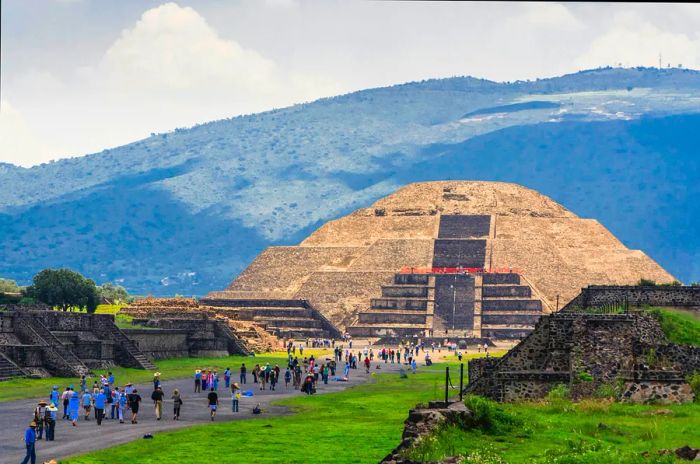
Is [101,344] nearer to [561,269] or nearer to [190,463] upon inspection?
[190,463]

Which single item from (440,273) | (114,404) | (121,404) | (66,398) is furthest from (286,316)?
(66,398)

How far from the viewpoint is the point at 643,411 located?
40844mm

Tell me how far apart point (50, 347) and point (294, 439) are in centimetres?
3649

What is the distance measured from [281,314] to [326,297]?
564 inches

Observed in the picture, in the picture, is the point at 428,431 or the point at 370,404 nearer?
the point at 428,431

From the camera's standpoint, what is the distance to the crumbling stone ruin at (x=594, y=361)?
43688 mm

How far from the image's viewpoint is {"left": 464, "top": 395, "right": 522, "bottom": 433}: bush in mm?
33969

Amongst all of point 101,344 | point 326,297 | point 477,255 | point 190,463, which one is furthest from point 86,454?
point 477,255

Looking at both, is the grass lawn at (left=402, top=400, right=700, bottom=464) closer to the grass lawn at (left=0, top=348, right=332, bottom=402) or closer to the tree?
the grass lawn at (left=0, top=348, right=332, bottom=402)

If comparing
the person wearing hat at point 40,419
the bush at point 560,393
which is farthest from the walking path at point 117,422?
the bush at point 560,393

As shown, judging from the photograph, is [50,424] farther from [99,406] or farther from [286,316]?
[286,316]

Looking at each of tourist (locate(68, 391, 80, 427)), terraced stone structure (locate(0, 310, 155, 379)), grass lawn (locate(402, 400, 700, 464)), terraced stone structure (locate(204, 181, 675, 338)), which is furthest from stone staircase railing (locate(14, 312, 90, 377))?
terraced stone structure (locate(204, 181, 675, 338))

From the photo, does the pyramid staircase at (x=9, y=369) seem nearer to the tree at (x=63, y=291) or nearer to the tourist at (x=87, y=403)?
the tourist at (x=87, y=403)

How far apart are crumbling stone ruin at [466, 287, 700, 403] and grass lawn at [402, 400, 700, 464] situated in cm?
157
